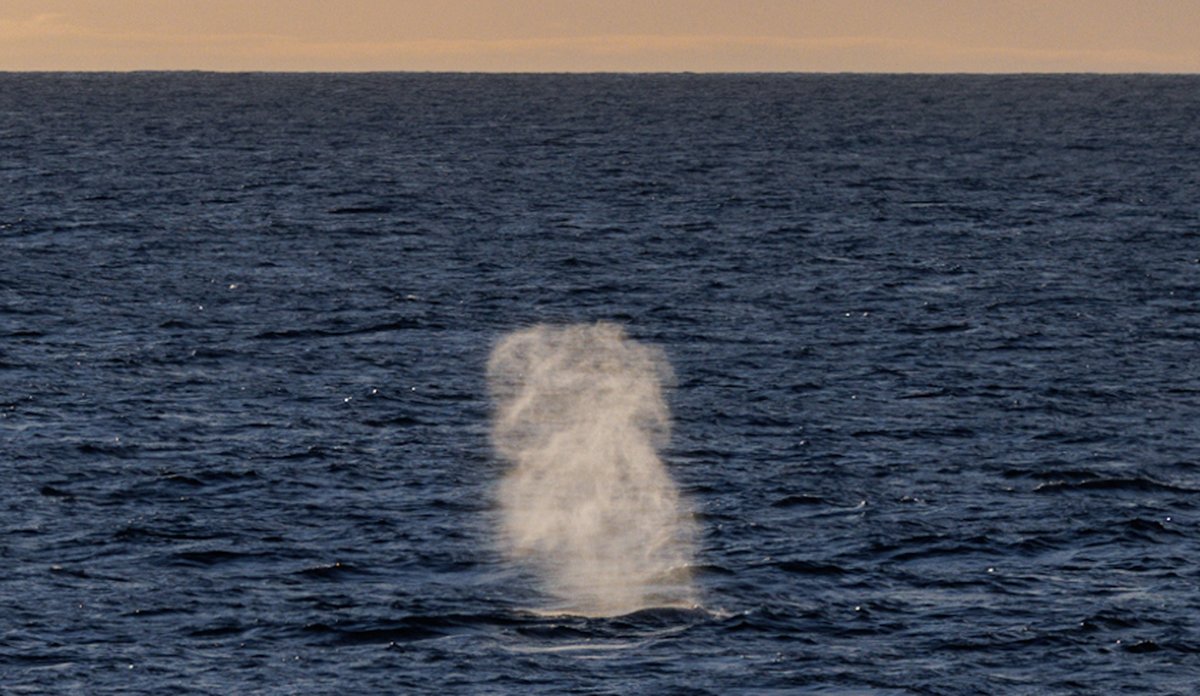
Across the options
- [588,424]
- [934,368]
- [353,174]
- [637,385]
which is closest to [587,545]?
[588,424]

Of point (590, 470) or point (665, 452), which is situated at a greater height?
point (665, 452)

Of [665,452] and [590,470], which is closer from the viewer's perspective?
[590,470]

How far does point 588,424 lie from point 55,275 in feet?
137

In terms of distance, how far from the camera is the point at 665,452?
69.1 metres

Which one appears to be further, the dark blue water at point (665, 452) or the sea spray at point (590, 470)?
the sea spray at point (590, 470)

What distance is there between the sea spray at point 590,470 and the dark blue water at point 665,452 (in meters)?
1.18

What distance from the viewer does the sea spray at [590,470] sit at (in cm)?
5400

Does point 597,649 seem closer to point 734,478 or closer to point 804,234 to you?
point 734,478

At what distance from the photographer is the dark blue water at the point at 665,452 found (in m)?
46.8

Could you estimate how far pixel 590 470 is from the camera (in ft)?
224

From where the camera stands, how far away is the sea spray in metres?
54.0

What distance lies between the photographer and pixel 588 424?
2970 inches

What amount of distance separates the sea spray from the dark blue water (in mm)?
1184

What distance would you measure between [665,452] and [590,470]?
2.76 meters
